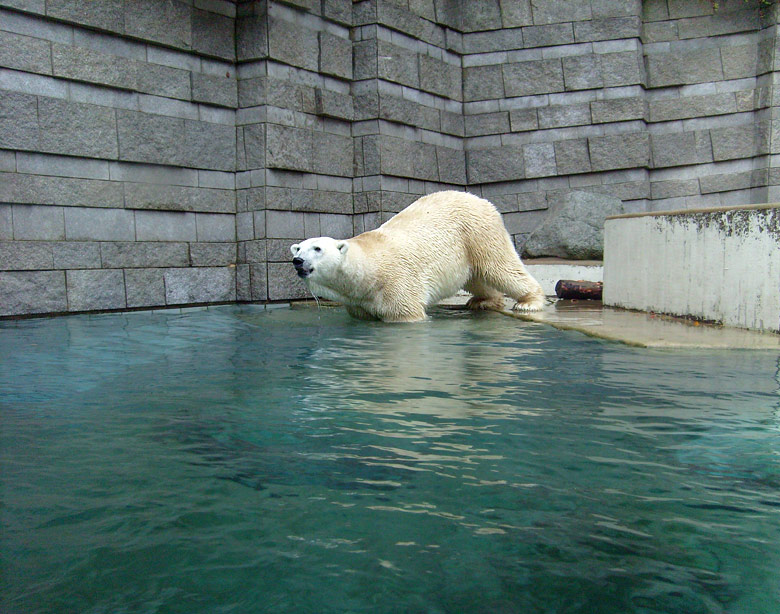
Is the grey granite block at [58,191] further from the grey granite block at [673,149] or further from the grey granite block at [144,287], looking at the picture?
the grey granite block at [673,149]

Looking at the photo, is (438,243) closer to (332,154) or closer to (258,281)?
(258,281)

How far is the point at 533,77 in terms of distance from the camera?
12180 mm

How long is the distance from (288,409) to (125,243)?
20.0ft

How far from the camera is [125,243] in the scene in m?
8.48

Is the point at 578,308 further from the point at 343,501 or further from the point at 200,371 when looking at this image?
the point at 343,501

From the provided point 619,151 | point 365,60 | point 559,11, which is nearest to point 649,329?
point 365,60

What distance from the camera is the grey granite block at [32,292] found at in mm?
7410

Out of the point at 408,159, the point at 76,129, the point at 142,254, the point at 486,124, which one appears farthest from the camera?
the point at 486,124

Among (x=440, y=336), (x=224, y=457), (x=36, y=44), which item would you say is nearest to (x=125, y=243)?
(x=36, y=44)

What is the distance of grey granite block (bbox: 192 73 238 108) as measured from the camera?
30.1 feet

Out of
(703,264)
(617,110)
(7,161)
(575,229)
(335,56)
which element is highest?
(335,56)

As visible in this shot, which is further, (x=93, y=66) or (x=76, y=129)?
(x=93, y=66)

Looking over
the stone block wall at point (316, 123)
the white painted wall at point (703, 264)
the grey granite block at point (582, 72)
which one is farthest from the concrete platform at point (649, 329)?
the grey granite block at point (582, 72)

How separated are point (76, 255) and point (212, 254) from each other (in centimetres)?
185
